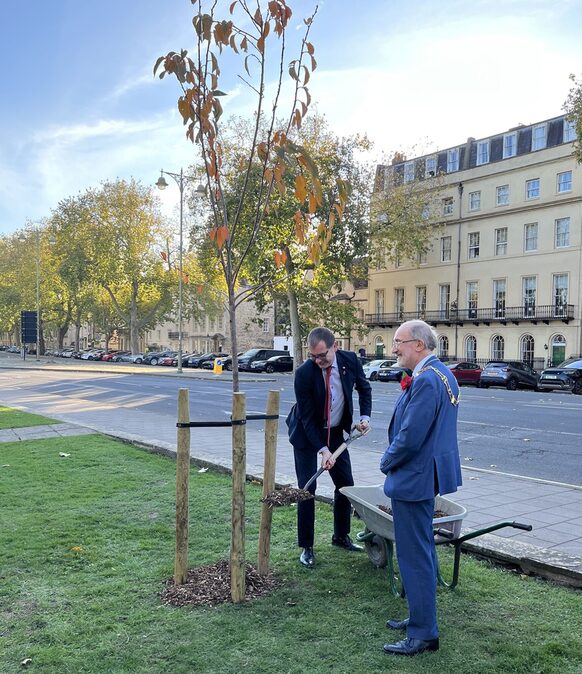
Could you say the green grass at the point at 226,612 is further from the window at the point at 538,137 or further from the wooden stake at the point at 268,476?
the window at the point at 538,137

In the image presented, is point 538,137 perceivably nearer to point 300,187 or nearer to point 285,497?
point 300,187

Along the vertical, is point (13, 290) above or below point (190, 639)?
above

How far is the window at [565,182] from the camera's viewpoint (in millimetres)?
40703

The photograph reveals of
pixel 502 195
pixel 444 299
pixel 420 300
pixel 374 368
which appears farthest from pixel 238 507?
pixel 420 300

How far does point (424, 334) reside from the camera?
3.38m

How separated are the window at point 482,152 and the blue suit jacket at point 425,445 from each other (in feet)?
158

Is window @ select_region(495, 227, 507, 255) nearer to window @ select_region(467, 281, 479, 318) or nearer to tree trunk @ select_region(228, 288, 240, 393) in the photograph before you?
window @ select_region(467, 281, 479, 318)

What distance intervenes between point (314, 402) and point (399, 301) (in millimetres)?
49460

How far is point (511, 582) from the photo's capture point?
4.18 m

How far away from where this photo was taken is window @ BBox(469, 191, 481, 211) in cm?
4662

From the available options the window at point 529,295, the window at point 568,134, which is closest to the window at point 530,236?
the window at point 529,295

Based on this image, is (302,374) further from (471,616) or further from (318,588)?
(471,616)

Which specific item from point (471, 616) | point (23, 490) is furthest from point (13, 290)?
point (471, 616)

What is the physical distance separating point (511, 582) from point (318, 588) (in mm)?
1309
